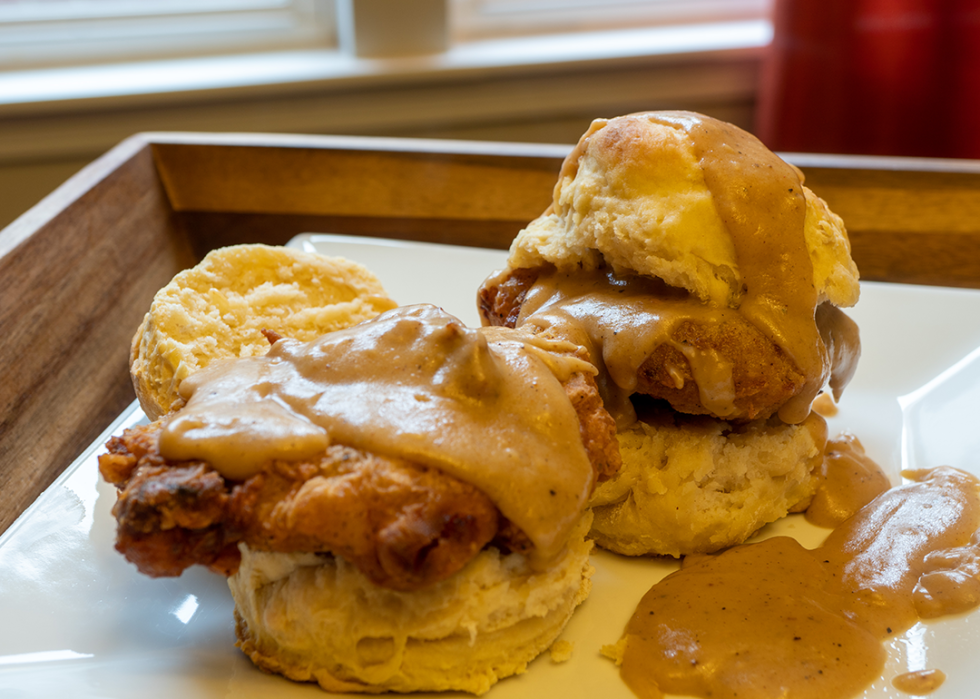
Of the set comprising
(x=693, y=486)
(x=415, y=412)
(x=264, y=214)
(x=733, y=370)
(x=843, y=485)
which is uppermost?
(x=415, y=412)

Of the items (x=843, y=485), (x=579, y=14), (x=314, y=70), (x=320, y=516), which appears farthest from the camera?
(x=579, y=14)

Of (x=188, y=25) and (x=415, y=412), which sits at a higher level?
(x=188, y=25)

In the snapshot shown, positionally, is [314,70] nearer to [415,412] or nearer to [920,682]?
[415,412]

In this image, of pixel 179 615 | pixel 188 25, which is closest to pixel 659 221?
pixel 179 615

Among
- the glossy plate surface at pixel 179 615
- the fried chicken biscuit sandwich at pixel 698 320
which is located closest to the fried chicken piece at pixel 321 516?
the glossy plate surface at pixel 179 615

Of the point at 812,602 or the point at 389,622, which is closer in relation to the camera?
the point at 389,622

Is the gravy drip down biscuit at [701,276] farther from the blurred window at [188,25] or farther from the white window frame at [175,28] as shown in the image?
the white window frame at [175,28]

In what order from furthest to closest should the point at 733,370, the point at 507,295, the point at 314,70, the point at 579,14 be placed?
the point at 579,14 → the point at 314,70 → the point at 507,295 → the point at 733,370
